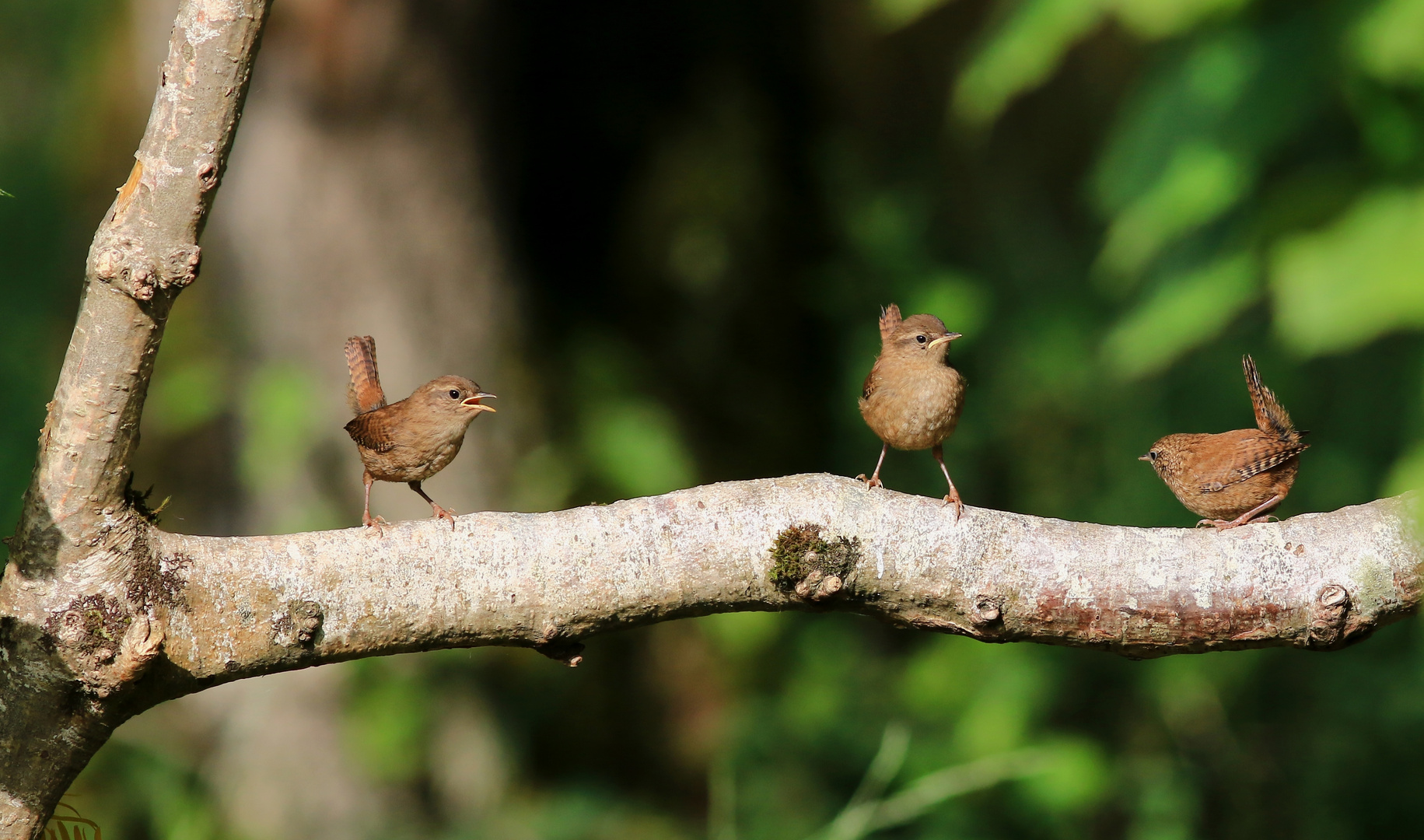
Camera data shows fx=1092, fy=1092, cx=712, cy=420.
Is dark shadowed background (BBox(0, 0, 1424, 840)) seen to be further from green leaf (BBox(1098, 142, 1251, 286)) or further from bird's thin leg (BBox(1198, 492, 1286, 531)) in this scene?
bird's thin leg (BBox(1198, 492, 1286, 531))

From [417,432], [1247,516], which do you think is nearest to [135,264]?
[417,432]

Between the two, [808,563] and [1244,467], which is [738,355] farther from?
[808,563]

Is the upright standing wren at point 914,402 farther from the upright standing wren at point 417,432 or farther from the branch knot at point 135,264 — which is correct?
the branch knot at point 135,264

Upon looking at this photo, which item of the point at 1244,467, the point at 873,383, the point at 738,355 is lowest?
the point at 1244,467

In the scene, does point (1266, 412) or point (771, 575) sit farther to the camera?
point (1266, 412)

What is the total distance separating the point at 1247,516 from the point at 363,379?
2.63 m

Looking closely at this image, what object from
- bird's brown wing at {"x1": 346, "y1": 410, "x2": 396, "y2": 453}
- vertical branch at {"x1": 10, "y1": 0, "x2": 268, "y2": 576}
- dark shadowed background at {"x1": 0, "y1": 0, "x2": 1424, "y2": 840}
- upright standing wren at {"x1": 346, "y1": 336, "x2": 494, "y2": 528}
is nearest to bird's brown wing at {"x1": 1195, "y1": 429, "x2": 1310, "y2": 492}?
dark shadowed background at {"x1": 0, "y1": 0, "x2": 1424, "y2": 840}

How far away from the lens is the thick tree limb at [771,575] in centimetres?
214

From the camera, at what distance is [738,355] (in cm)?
693

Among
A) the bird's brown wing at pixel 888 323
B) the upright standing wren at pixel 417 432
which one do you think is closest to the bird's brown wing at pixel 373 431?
the upright standing wren at pixel 417 432

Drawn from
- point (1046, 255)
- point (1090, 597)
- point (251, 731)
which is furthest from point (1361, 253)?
point (1046, 255)

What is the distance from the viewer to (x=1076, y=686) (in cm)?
716

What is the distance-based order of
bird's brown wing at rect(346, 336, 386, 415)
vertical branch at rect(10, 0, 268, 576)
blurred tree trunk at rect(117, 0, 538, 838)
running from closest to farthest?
vertical branch at rect(10, 0, 268, 576)
bird's brown wing at rect(346, 336, 386, 415)
blurred tree trunk at rect(117, 0, 538, 838)

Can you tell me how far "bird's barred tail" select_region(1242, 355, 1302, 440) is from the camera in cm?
273
